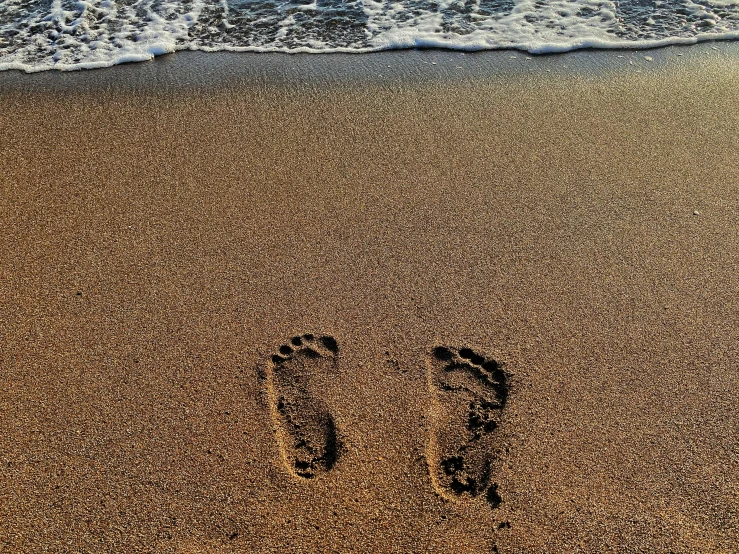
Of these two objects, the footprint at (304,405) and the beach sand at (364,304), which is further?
the footprint at (304,405)

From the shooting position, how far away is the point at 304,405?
2.18 metres

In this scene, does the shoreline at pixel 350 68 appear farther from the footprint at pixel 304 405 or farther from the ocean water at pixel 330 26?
the footprint at pixel 304 405

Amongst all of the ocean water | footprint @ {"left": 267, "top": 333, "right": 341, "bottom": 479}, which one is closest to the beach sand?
footprint @ {"left": 267, "top": 333, "right": 341, "bottom": 479}

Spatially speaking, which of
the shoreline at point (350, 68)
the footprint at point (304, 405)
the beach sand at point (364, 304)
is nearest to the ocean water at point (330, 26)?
the shoreline at point (350, 68)

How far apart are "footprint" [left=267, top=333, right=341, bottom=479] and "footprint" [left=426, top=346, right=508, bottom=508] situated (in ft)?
1.17

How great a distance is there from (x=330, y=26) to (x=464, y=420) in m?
3.37

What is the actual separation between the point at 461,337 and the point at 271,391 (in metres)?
0.75

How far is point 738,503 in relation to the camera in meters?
1.94

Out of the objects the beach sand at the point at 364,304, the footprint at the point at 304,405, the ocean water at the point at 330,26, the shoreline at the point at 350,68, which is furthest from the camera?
the ocean water at the point at 330,26

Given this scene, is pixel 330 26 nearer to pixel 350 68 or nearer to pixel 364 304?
pixel 350 68

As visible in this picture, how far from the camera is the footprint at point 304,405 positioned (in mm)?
2043

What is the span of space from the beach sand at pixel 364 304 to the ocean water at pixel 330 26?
1.44ft

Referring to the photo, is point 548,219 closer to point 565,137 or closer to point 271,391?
point 565,137

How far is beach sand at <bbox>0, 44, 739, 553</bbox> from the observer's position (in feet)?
6.32
